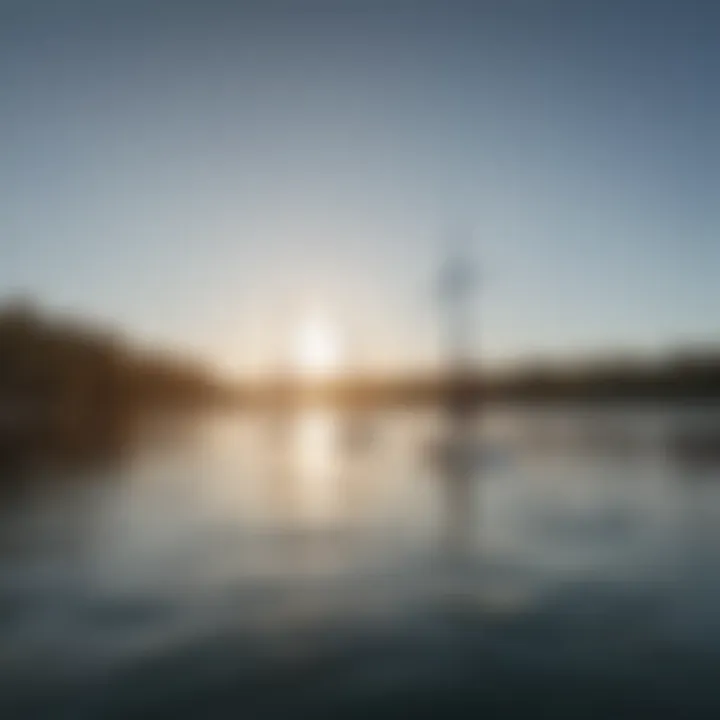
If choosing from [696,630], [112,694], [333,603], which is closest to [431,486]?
[333,603]

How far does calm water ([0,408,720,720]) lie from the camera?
346 cm

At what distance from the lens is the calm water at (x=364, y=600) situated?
3.46 meters

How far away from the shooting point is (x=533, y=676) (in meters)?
3.62

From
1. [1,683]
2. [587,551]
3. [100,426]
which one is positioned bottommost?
[1,683]

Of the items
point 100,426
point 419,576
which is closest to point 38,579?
point 419,576

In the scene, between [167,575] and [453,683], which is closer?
[453,683]

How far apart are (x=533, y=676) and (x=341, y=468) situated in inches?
432

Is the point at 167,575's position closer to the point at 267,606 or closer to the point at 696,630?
the point at 267,606

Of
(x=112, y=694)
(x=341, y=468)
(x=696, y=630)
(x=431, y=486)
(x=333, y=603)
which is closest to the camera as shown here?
(x=112, y=694)

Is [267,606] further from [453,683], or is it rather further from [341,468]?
[341,468]

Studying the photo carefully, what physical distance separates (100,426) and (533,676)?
2413 centimetres

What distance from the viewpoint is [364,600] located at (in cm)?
502

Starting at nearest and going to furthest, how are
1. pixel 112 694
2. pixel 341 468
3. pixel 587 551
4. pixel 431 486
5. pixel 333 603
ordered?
pixel 112 694, pixel 333 603, pixel 587 551, pixel 431 486, pixel 341 468

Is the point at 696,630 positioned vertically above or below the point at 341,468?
below
